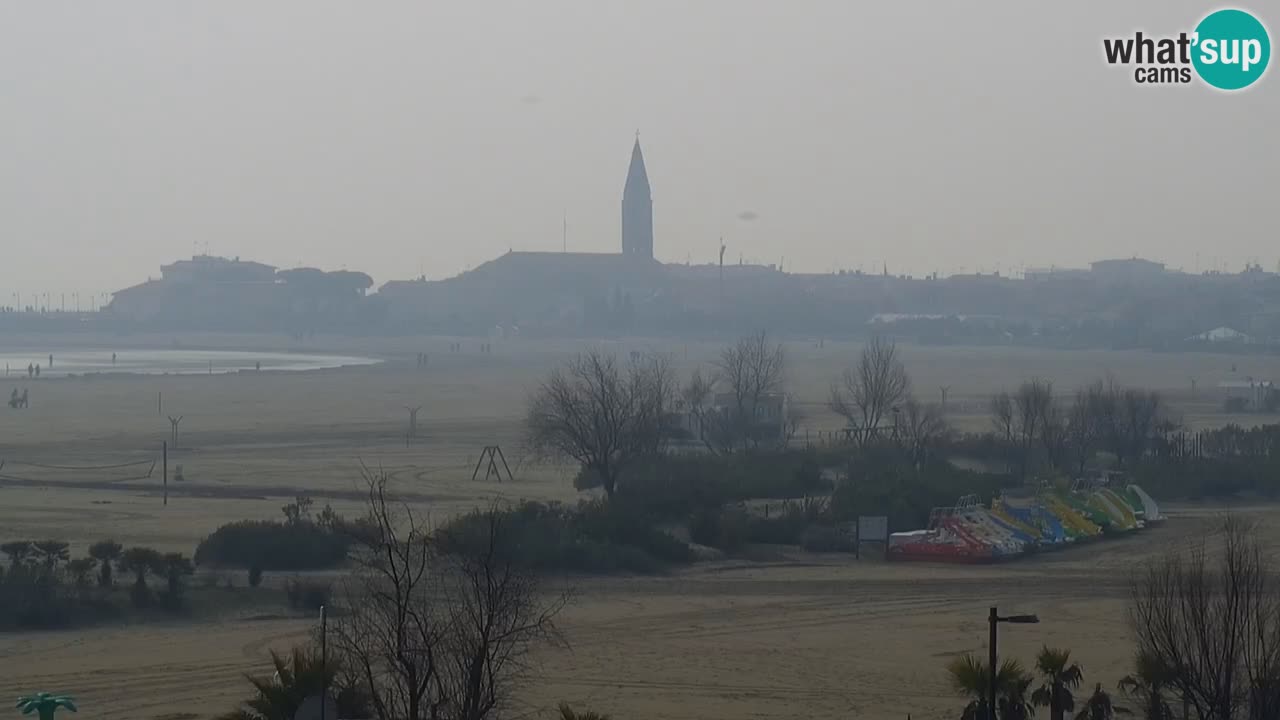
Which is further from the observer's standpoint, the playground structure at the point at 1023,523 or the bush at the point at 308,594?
the playground structure at the point at 1023,523

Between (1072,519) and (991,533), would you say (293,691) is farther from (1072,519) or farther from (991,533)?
(1072,519)

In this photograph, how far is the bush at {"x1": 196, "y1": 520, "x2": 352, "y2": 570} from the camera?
1670 centimetres

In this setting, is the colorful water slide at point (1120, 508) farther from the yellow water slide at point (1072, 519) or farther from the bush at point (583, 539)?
the bush at point (583, 539)

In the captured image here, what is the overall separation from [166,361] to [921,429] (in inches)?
1825

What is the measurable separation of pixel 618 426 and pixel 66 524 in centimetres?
706

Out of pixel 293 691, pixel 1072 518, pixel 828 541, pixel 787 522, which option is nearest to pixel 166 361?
pixel 787 522

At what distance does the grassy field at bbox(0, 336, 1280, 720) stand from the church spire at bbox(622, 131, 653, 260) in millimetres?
108623

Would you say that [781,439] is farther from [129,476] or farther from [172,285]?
[172,285]

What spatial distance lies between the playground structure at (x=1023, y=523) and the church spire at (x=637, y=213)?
126m

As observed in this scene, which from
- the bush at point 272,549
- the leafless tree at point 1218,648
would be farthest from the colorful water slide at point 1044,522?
the leafless tree at point 1218,648

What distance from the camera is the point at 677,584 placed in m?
16.5

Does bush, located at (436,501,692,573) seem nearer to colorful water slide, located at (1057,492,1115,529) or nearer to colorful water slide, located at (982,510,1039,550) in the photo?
colorful water slide, located at (982,510,1039,550)

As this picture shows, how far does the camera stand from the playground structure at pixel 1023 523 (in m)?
18.1

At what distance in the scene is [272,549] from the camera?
16.8 metres
